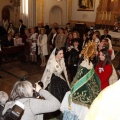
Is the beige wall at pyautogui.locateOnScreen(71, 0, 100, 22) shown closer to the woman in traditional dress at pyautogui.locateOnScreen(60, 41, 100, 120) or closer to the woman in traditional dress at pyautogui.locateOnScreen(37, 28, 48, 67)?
the woman in traditional dress at pyautogui.locateOnScreen(37, 28, 48, 67)

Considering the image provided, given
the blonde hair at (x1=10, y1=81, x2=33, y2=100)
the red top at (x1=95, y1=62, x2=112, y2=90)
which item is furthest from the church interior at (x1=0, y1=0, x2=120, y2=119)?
the blonde hair at (x1=10, y1=81, x2=33, y2=100)

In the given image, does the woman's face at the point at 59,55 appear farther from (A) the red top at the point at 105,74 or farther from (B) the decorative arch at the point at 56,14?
(B) the decorative arch at the point at 56,14

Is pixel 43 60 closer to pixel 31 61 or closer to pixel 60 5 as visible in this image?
pixel 31 61

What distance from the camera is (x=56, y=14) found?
17953mm

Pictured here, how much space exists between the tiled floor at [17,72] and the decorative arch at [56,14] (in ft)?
27.6

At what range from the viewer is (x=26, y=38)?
9.86 meters

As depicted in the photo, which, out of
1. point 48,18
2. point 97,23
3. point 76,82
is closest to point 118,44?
point 97,23

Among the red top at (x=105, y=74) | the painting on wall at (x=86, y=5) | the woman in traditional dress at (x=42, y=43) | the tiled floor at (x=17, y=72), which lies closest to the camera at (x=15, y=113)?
the red top at (x=105, y=74)

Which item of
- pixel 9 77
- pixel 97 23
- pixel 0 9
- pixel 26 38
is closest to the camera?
pixel 9 77

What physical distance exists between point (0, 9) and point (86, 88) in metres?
16.4

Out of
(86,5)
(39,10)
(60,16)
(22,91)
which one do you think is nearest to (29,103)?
(22,91)

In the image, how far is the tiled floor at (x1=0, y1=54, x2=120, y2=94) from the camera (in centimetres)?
728

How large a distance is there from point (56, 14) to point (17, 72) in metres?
10.4

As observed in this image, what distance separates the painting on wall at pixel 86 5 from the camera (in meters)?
17.0
